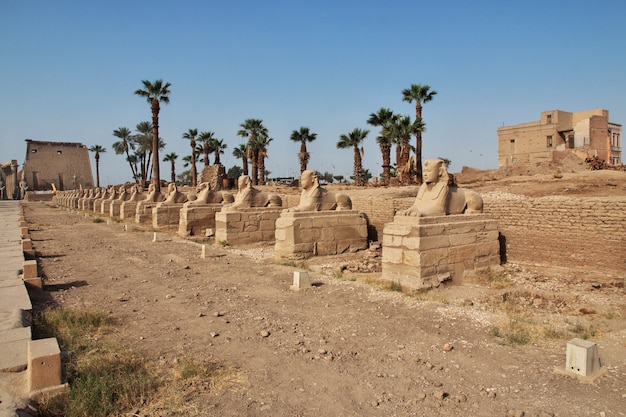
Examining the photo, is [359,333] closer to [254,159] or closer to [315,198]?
[315,198]

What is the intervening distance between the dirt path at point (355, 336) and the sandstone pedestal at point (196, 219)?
197 inches

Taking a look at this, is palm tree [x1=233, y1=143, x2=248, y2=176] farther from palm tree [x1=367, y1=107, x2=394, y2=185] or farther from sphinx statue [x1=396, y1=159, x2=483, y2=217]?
sphinx statue [x1=396, y1=159, x2=483, y2=217]

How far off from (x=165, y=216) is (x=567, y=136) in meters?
28.5

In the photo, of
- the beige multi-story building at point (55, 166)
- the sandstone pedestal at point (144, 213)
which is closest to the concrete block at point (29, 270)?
the sandstone pedestal at point (144, 213)

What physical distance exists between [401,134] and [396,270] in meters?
17.8

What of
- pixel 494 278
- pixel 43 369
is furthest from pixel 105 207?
pixel 43 369

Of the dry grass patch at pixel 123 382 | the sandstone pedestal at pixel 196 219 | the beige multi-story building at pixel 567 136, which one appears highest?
the beige multi-story building at pixel 567 136

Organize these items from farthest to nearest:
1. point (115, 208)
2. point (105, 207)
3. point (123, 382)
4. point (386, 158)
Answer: point (105, 207) → point (386, 158) → point (115, 208) → point (123, 382)

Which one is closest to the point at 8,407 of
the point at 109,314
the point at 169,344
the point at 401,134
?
the point at 169,344

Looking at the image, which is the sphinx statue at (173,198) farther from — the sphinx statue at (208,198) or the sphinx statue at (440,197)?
the sphinx statue at (440,197)

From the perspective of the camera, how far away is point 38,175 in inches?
2240

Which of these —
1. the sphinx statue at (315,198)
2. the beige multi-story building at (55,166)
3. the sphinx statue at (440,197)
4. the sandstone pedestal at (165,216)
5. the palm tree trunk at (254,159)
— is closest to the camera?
Answer: the sphinx statue at (440,197)

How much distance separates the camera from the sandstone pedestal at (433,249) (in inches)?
257

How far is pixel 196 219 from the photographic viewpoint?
45.4ft
